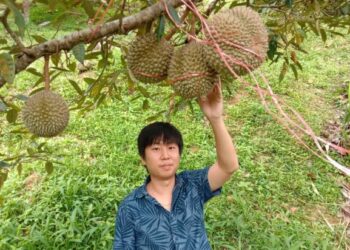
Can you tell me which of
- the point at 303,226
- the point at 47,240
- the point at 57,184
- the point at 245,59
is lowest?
the point at 303,226

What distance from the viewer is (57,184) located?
8.70 feet

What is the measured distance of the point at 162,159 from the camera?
142 centimetres

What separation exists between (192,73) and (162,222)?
756 millimetres

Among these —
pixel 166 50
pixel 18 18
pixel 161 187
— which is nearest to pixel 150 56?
pixel 166 50

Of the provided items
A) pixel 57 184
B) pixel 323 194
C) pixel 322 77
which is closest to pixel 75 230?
pixel 57 184

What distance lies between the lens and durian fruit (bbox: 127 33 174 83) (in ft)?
2.77

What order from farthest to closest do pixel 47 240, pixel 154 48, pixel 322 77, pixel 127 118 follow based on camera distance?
pixel 322 77 → pixel 127 118 → pixel 47 240 → pixel 154 48

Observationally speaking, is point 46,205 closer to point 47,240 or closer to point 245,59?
point 47,240

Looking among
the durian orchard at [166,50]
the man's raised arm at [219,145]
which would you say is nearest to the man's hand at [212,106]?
the man's raised arm at [219,145]

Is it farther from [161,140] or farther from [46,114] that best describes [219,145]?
[46,114]

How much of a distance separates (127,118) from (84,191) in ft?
3.32

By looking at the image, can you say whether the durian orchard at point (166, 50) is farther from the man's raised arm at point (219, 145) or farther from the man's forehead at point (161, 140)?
the man's forehead at point (161, 140)

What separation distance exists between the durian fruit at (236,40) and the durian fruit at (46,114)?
0.40 m

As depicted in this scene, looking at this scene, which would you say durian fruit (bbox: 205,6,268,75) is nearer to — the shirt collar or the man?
the man
